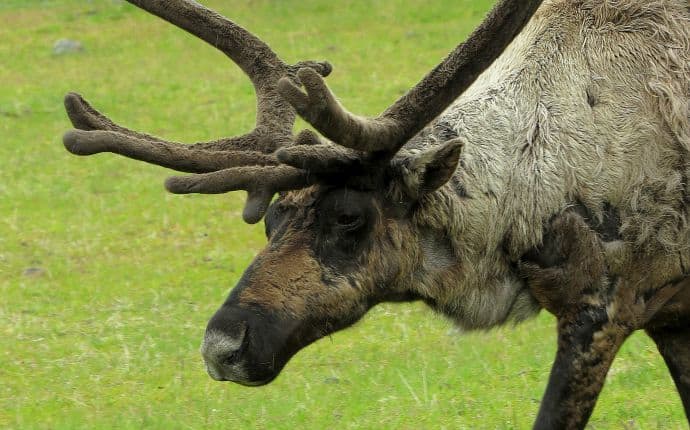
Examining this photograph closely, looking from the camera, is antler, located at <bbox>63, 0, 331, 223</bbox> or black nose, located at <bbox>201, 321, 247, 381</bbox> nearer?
black nose, located at <bbox>201, 321, 247, 381</bbox>

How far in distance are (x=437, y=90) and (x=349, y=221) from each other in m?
0.61

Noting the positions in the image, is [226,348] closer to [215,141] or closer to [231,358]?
[231,358]

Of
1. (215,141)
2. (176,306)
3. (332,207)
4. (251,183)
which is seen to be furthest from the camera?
(176,306)

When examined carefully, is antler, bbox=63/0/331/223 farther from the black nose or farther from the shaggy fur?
the shaggy fur

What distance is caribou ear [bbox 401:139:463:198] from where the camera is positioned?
480 cm

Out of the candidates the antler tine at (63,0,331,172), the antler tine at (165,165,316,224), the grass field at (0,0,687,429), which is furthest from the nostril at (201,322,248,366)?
the grass field at (0,0,687,429)

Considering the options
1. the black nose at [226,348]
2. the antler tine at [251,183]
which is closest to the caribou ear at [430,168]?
the antler tine at [251,183]

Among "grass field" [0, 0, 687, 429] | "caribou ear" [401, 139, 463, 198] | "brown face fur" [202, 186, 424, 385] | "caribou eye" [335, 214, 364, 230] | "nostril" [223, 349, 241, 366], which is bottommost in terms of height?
"grass field" [0, 0, 687, 429]

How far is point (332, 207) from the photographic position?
4.96 meters

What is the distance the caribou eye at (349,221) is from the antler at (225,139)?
0.19m

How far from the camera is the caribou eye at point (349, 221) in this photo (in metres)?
4.95

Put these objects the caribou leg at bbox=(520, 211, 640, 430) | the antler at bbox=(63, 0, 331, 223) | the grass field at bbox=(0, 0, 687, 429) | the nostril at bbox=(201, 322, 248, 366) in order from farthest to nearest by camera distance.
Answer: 1. the grass field at bbox=(0, 0, 687, 429)
2. the caribou leg at bbox=(520, 211, 640, 430)
3. the antler at bbox=(63, 0, 331, 223)
4. the nostril at bbox=(201, 322, 248, 366)

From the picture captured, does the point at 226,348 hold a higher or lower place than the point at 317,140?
lower

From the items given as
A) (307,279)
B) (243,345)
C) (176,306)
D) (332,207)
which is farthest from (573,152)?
(176,306)
